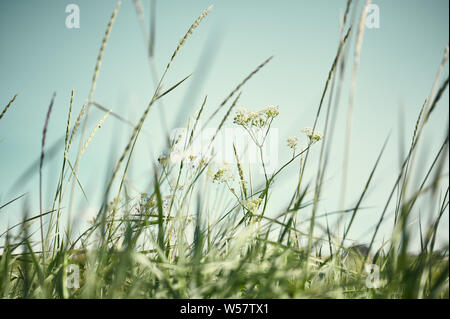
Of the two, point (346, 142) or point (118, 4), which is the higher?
point (118, 4)

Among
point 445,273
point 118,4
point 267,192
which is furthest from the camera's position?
point 267,192

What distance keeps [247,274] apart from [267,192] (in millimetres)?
490

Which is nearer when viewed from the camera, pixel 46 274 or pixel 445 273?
pixel 445 273

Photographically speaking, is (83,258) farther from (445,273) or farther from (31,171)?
(445,273)
